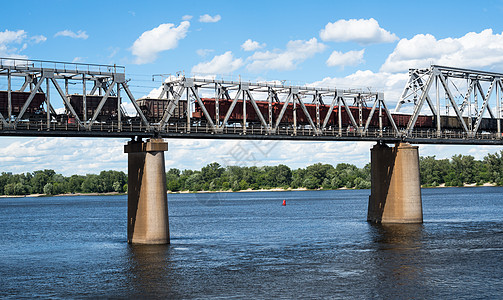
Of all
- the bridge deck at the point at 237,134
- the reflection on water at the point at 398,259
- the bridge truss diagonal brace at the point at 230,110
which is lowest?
the reflection on water at the point at 398,259

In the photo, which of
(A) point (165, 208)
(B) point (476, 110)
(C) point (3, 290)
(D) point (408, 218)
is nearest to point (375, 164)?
(D) point (408, 218)

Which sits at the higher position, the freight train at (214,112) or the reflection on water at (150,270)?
the freight train at (214,112)

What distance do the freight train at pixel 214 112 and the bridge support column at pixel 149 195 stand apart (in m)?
5.49

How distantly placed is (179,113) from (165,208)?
12028mm

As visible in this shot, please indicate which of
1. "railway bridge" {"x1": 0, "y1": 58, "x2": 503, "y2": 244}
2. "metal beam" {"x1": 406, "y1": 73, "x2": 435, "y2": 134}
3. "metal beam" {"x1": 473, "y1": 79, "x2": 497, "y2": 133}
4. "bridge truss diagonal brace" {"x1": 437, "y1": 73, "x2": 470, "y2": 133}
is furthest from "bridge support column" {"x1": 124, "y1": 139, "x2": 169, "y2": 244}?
"metal beam" {"x1": 473, "y1": 79, "x2": 497, "y2": 133}

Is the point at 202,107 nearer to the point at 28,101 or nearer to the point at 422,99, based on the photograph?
the point at 28,101

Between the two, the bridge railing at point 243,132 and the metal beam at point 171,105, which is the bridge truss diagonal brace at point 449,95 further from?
the metal beam at point 171,105

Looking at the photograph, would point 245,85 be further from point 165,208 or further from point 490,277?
point 490,277

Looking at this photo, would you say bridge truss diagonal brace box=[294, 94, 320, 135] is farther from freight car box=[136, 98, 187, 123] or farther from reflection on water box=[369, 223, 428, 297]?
freight car box=[136, 98, 187, 123]

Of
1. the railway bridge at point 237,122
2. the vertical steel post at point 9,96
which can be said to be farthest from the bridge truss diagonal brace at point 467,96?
the vertical steel post at point 9,96

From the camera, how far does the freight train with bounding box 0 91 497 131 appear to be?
5853 cm

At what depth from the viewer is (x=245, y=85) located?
2724 inches

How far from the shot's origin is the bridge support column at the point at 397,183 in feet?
251

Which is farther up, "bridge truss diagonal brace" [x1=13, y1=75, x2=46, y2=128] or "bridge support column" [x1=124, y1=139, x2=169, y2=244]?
"bridge truss diagonal brace" [x1=13, y1=75, x2=46, y2=128]
